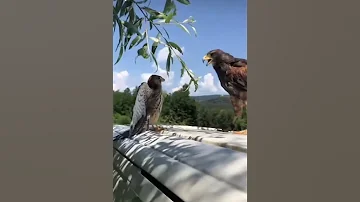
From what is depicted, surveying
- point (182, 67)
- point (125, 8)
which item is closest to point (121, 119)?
point (182, 67)

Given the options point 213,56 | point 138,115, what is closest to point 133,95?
point 138,115

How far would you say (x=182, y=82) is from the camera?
148 centimetres

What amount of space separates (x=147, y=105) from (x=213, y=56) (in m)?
0.34

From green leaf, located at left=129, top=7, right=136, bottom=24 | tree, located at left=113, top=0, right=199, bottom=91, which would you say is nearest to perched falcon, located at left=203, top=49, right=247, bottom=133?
tree, located at left=113, top=0, right=199, bottom=91

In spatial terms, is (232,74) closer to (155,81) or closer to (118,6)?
(155,81)

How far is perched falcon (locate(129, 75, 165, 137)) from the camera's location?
1.49 meters

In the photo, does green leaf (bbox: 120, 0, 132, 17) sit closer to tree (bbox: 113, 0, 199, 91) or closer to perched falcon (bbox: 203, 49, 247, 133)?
tree (bbox: 113, 0, 199, 91)

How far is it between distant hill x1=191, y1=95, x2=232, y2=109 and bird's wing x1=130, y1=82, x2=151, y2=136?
22 cm

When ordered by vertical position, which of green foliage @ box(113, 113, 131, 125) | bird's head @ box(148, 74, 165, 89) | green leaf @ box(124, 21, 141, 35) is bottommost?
green foliage @ box(113, 113, 131, 125)
